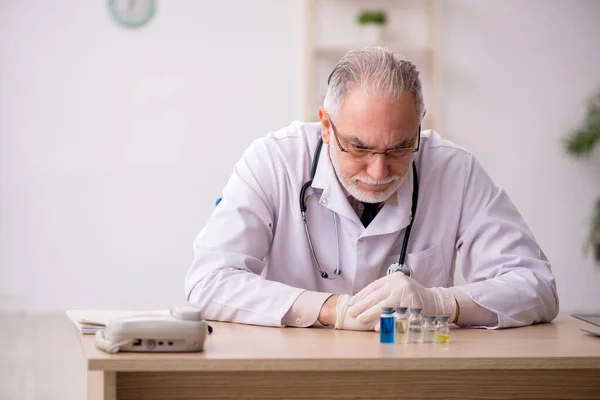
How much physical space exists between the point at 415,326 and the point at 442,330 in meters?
0.06

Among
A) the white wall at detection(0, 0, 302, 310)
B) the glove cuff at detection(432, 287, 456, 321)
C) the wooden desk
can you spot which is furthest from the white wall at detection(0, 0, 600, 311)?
the wooden desk

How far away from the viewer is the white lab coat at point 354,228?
6.53 feet

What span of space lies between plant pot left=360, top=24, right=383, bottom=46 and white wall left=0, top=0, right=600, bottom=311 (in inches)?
17.1

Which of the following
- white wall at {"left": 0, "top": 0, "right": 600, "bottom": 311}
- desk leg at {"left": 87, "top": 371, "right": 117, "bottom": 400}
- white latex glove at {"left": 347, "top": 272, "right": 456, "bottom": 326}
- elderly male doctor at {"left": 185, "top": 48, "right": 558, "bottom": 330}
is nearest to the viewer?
desk leg at {"left": 87, "top": 371, "right": 117, "bottom": 400}

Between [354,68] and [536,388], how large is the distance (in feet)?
2.76

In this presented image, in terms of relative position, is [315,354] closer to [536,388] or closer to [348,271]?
[536,388]

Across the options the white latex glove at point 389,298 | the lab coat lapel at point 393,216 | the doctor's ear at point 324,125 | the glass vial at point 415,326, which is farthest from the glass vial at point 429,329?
the doctor's ear at point 324,125

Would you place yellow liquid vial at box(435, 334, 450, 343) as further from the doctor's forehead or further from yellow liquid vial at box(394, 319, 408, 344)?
the doctor's forehead

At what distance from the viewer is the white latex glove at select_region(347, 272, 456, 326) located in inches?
65.4

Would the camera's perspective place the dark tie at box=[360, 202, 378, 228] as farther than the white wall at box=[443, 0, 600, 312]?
No

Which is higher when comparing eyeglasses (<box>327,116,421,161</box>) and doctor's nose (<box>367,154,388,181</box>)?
eyeglasses (<box>327,116,421,161</box>)

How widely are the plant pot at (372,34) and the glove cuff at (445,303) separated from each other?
11.5 feet

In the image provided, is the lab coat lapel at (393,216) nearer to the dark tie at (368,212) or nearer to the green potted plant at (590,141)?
the dark tie at (368,212)

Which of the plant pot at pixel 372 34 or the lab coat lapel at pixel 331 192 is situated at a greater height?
the plant pot at pixel 372 34
